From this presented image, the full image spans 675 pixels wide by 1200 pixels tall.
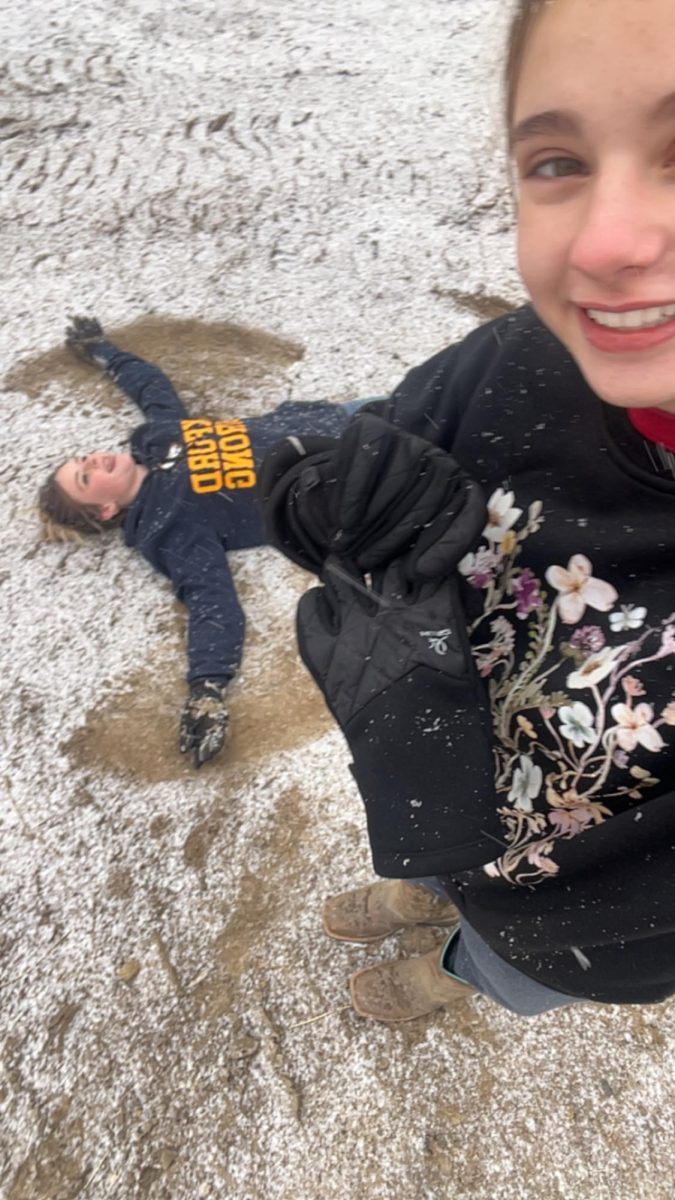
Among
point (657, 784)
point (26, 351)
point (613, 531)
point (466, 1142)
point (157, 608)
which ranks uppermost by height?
point (613, 531)

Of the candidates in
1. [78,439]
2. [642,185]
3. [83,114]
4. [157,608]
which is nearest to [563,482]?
[642,185]

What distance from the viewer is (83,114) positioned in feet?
11.6

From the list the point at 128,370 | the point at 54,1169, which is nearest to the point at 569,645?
the point at 54,1169

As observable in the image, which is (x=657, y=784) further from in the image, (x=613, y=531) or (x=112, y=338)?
(x=112, y=338)

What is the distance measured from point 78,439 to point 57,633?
0.84 m

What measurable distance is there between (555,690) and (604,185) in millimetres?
465

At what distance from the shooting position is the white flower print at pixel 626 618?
707mm

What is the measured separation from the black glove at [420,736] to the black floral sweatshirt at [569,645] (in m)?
0.06

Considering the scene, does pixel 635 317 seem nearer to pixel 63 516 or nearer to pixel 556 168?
pixel 556 168

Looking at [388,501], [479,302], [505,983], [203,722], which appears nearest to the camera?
[388,501]

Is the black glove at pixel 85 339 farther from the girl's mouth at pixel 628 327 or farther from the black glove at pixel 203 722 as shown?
the girl's mouth at pixel 628 327

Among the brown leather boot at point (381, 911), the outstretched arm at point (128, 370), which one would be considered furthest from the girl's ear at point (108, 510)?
the brown leather boot at point (381, 911)

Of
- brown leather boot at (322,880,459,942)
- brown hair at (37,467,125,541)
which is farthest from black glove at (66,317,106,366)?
brown leather boot at (322,880,459,942)

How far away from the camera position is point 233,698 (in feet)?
6.96
